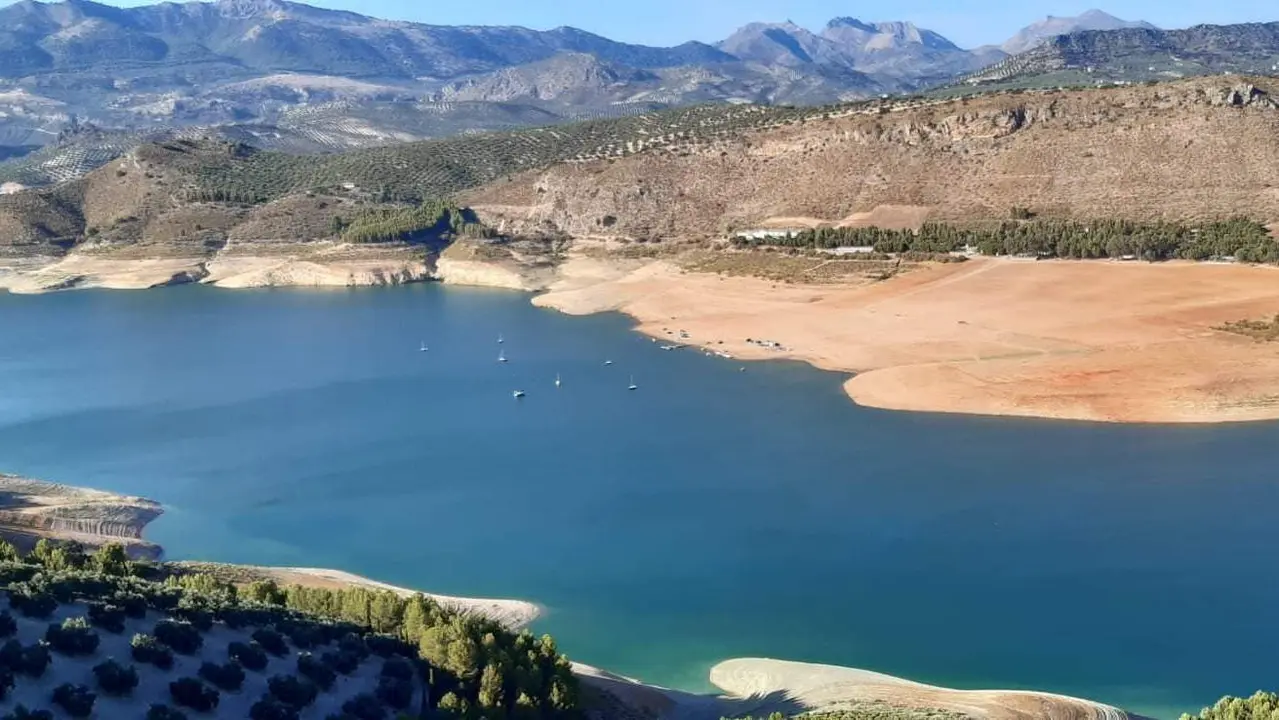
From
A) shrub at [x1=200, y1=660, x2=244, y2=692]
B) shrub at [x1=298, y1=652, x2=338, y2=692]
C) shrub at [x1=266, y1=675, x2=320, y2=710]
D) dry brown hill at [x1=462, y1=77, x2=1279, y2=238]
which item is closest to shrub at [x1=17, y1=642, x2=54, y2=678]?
shrub at [x1=200, y1=660, x2=244, y2=692]

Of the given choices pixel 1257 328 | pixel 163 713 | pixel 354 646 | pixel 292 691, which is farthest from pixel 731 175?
pixel 163 713

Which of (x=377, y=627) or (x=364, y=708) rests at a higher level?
(x=364, y=708)

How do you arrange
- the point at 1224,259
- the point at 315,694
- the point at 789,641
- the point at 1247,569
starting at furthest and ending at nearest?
the point at 1224,259
the point at 1247,569
the point at 789,641
the point at 315,694

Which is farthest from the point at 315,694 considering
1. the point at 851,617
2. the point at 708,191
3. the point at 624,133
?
the point at 624,133

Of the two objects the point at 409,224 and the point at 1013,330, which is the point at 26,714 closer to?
the point at 1013,330

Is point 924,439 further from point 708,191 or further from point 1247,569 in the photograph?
point 708,191

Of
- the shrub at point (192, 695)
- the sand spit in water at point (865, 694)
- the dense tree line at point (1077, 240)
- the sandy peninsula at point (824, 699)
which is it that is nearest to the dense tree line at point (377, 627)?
the shrub at point (192, 695)

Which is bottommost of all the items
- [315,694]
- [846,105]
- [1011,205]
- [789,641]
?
[789,641]
